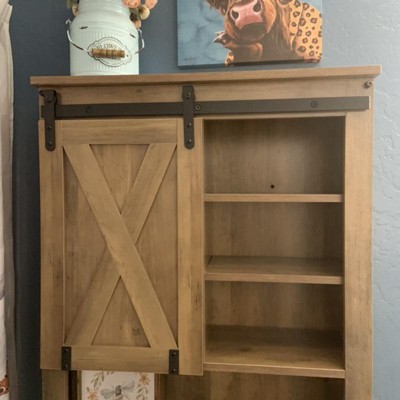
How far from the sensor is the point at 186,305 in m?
1.25

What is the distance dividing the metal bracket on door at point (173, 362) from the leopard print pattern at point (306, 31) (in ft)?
3.38

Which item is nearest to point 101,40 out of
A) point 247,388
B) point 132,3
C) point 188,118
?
point 132,3

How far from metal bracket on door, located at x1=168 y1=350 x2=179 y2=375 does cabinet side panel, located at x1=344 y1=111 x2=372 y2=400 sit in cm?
47

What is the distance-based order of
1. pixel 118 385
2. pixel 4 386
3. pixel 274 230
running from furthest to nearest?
pixel 274 230 → pixel 118 385 → pixel 4 386

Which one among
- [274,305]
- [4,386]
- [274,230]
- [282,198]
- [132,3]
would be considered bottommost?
[4,386]

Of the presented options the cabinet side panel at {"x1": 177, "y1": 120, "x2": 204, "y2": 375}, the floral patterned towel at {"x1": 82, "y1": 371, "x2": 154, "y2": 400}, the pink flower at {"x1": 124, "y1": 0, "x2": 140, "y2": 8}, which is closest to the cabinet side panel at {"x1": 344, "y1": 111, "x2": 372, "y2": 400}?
the cabinet side panel at {"x1": 177, "y1": 120, "x2": 204, "y2": 375}

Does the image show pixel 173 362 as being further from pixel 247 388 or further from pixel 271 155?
pixel 271 155

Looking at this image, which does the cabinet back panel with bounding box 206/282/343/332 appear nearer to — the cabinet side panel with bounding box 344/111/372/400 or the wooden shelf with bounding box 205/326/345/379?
the wooden shelf with bounding box 205/326/345/379

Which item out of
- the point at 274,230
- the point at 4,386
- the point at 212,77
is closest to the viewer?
the point at 212,77

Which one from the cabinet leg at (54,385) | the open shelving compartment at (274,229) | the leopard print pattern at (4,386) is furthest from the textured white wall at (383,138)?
the leopard print pattern at (4,386)

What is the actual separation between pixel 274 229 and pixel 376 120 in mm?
502

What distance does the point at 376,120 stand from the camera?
4.89 feet

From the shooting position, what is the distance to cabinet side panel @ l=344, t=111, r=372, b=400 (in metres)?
1.19

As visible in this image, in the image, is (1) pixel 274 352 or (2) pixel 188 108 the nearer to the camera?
(2) pixel 188 108
